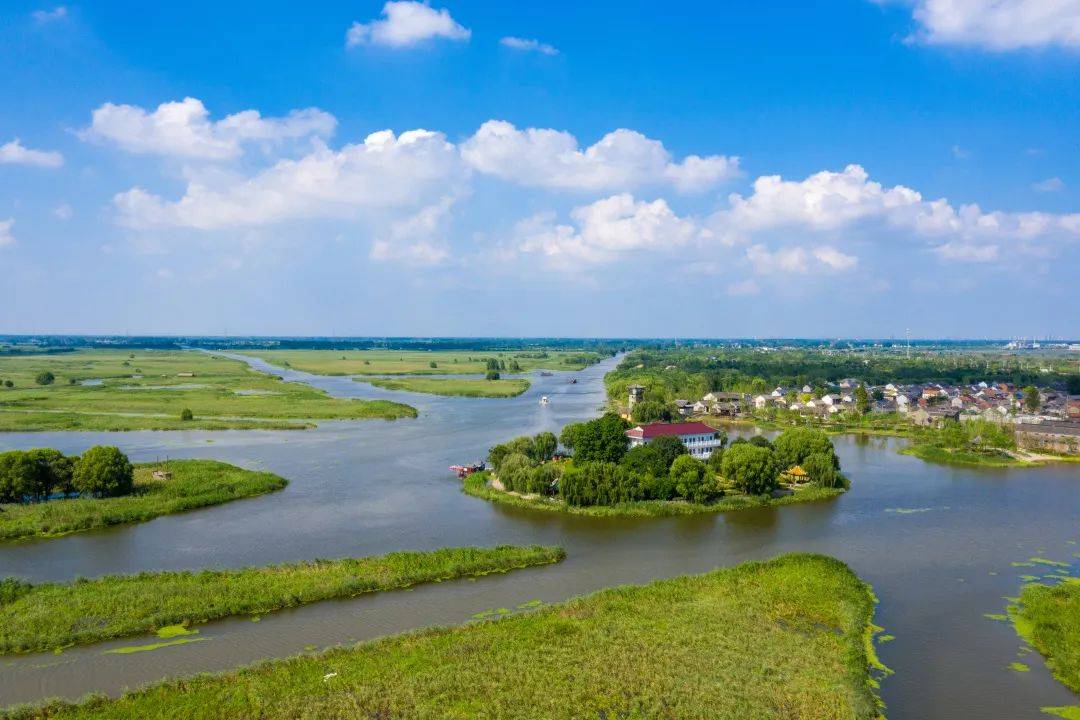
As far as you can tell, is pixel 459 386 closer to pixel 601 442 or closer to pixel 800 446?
pixel 601 442

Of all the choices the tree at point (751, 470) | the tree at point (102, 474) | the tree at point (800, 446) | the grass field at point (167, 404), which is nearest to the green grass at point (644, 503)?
the tree at point (751, 470)

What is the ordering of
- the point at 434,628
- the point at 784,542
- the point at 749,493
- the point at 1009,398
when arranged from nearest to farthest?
the point at 434,628 < the point at 784,542 < the point at 749,493 < the point at 1009,398

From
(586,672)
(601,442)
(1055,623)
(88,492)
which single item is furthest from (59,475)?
(1055,623)

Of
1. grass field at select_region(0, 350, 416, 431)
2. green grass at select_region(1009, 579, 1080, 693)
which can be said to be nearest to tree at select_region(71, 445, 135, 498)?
grass field at select_region(0, 350, 416, 431)

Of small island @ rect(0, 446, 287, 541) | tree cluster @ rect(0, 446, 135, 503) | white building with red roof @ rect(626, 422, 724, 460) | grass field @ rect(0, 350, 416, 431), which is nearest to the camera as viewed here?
small island @ rect(0, 446, 287, 541)

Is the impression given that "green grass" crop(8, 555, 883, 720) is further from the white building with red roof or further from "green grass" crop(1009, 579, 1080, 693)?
the white building with red roof

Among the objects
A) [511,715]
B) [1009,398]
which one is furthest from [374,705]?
[1009,398]

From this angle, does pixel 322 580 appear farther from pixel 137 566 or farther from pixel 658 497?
pixel 658 497
